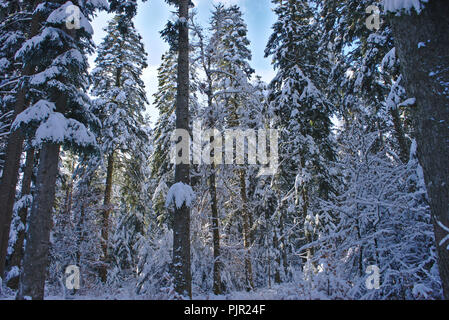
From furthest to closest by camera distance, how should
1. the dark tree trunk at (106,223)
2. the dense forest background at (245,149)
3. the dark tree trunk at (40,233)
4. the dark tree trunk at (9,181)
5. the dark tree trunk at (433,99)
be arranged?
the dark tree trunk at (106,223) → the dark tree trunk at (9,181) → the dark tree trunk at (40,233) → the dense forest background at (245,149) → the dark tree trunk at (433,99)

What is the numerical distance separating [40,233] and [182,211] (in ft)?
11.9

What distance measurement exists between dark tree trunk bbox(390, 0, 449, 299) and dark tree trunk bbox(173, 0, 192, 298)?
207 inches

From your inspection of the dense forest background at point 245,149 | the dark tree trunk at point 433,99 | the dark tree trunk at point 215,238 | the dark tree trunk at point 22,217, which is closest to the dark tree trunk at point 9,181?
the dense forest background at point 245,149

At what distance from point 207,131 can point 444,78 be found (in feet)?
28.5

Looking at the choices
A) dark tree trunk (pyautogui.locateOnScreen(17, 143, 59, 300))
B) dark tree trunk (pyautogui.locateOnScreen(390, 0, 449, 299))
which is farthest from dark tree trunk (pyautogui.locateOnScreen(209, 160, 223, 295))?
dark tree trunk (pyautogui.locateOnScreen(390, 0, 449, 299))

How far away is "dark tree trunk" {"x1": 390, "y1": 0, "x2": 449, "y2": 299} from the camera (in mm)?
3475

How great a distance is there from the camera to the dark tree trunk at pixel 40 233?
6.03 m

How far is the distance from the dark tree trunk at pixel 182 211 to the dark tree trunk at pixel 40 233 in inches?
127

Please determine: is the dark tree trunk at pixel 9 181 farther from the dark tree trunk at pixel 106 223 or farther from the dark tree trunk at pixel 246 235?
the dark tree trunk at pixel 246 235

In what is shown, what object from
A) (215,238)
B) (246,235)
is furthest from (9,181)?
(246,235)

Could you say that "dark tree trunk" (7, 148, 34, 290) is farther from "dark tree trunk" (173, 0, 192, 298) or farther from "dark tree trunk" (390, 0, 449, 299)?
"dark tree trunk" (390, 0, 449, 299)

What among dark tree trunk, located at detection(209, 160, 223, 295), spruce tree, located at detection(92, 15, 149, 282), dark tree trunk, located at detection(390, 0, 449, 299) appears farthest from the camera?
spruce tree, located at detection(92, 15, 149, 282)
